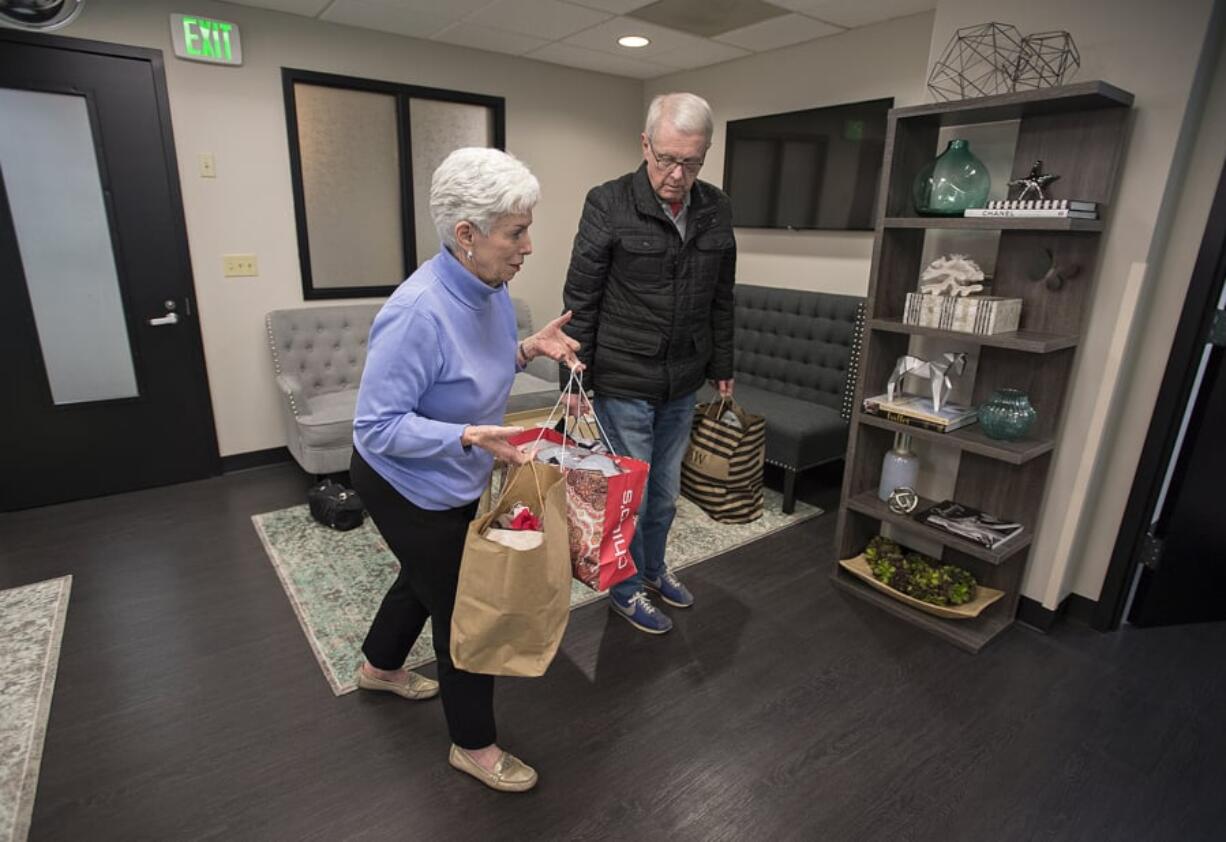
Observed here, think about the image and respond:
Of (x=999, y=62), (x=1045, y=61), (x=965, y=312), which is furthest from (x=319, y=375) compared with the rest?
(x=1045, y=61)

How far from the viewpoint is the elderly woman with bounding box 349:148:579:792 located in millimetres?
1276

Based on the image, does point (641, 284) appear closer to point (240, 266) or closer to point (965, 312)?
point (965, 312)

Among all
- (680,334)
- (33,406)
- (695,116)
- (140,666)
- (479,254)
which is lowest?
(140,666)

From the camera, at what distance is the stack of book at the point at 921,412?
7.51ft

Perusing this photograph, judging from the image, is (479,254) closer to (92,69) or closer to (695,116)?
(695,116)

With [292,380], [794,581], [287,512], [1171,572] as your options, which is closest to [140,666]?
[287,512]

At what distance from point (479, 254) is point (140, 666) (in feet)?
5.98

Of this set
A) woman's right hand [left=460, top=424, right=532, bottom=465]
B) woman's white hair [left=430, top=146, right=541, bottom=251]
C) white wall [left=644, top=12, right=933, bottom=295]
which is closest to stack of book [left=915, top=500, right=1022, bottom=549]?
white wall [left=644, top=12, right=933, bottom=295]

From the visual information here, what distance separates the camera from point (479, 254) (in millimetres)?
1336

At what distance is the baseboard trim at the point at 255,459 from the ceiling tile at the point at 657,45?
285 cm

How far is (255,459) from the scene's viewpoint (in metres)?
3.83

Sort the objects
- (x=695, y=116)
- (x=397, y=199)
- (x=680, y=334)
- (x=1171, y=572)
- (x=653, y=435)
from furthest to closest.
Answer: (x=397, y=199)
(x=1171, y=572)
(x=653, y=435)
(x=680, y=334)
(x=695, y=116)

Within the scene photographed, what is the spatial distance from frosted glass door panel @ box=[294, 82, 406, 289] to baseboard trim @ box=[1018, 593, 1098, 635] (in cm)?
363

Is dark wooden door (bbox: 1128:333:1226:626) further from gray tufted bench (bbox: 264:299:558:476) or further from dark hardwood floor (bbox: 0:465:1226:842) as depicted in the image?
gray tufted bench (bbox: 264:299:558:476)
